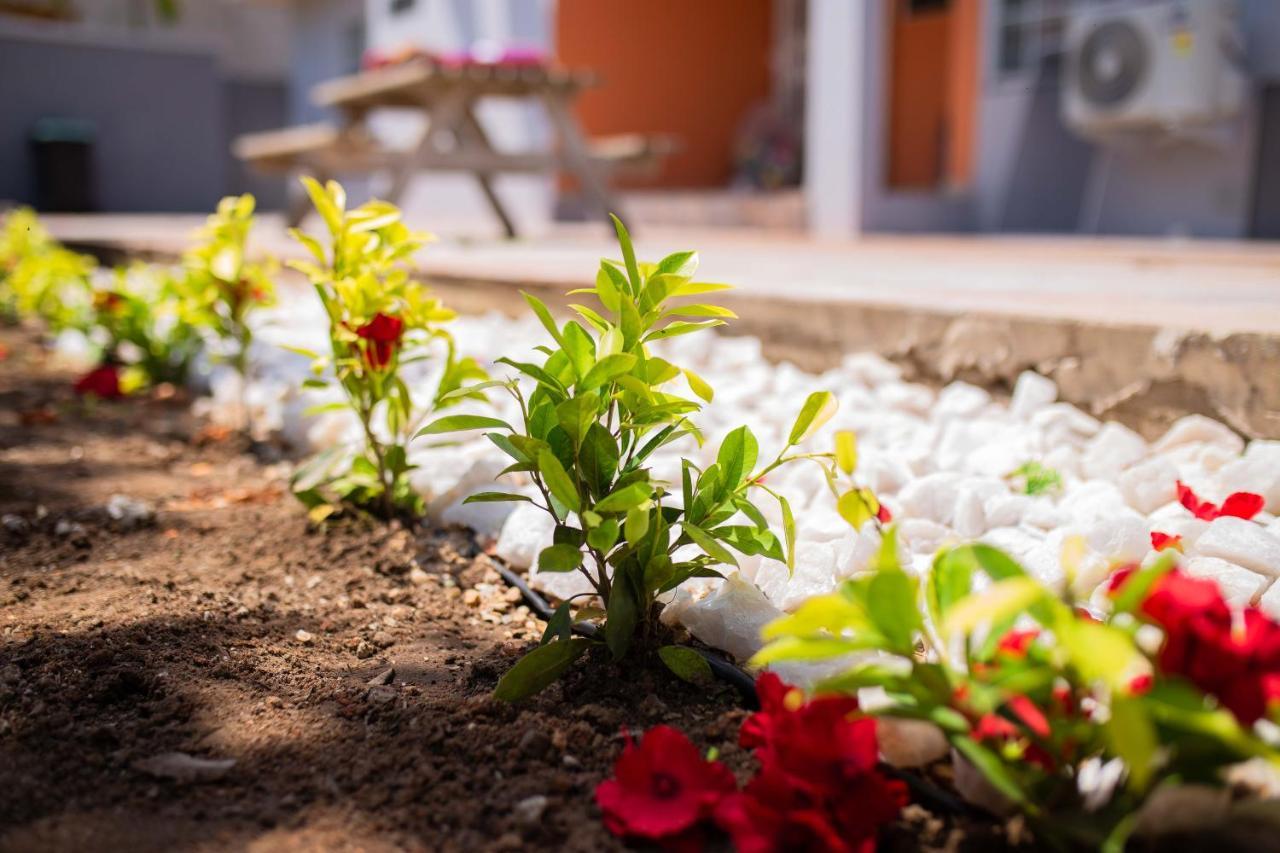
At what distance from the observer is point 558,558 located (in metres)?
0.92

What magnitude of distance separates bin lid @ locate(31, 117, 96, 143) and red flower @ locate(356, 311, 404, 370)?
39.1ft

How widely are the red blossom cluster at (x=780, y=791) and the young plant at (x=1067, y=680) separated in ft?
0.17

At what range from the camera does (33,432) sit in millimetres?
2219

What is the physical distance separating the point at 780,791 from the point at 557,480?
12.5 inches

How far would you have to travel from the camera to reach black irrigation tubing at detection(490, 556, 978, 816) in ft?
2.66

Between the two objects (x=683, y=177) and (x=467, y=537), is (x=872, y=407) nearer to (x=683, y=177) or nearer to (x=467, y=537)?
(x=467, y=537)

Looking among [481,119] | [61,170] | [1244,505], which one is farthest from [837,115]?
[61,170]

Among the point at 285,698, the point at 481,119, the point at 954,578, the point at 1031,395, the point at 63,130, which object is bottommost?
the point at 285,698

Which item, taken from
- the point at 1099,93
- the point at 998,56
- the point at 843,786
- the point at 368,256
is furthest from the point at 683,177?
the point at 843,786

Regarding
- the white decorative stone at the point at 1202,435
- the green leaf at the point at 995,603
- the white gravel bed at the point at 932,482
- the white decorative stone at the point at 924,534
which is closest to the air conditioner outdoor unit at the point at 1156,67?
the white gravel bed at the point at 932,482

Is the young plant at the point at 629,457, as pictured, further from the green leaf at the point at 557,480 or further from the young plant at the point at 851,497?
the young plant at the point at 851,497

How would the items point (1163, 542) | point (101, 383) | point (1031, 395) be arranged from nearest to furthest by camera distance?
point (1163, 542), point (1031, 395), point (101, 383)

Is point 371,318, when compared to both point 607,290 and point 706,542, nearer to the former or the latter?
point 607,290

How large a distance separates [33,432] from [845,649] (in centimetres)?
205
